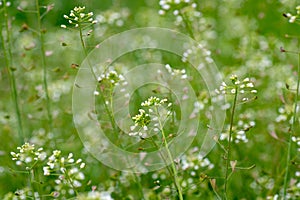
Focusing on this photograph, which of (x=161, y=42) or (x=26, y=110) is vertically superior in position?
(x=161, y=42)

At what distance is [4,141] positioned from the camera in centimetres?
423

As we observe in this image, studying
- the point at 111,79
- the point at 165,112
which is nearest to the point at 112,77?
the point at 111,79

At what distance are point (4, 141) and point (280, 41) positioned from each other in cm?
243

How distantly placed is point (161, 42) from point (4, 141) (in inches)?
64.6

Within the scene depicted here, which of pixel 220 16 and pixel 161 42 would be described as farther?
pixel 220 16

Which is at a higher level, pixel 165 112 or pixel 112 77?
pixel 112 77

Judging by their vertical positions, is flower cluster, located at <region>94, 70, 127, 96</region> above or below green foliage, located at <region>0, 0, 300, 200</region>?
above

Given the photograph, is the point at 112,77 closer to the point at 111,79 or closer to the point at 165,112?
the point at 111,79

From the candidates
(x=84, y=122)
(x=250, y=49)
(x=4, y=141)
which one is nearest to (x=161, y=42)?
(x=250, y=49)

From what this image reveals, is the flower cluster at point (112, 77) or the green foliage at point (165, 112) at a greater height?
the flower cluster at point (112, 77)

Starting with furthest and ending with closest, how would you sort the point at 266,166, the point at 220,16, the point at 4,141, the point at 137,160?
the point at 220,16, the point at 4,141, the point at 266,166, the point at 137,160

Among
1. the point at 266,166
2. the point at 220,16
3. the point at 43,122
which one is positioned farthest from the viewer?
the point at 220,16

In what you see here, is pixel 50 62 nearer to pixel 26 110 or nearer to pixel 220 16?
pixel 26 110

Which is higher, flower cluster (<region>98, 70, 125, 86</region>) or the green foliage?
flower cluster (<region>98, 70, 125, 86</region>)
